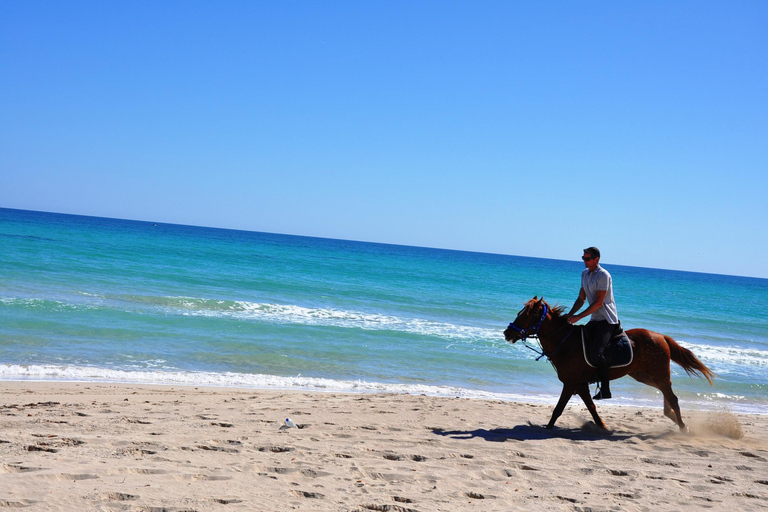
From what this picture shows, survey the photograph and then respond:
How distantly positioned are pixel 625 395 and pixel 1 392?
432 inches

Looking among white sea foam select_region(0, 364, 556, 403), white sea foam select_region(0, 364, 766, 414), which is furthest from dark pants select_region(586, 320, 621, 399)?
white sea foam select_region(0, 364, 556, 403)

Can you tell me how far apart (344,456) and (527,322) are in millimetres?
2915

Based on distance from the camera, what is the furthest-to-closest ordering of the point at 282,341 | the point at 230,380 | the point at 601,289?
the point at 282,341 → the point at 230,380 → the point at 601,289

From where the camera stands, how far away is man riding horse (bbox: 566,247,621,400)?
7.13 meters

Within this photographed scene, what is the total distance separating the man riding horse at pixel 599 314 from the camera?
7.13 meters

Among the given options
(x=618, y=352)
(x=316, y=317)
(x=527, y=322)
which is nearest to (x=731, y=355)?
(x=316, y=317)

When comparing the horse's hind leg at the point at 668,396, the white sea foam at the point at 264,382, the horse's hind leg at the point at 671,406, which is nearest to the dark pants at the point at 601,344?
the horse's hind leg at the point at 668,396

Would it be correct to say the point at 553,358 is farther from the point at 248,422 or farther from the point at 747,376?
the point at 747,376

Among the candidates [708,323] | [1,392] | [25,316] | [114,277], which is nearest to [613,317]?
[1,392]

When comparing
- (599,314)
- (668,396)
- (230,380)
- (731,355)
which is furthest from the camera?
(731,355)

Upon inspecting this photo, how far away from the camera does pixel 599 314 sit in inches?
285

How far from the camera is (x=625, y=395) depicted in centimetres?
1189

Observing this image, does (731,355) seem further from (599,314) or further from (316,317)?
(599,314)

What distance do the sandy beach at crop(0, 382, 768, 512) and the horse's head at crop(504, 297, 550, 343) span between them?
1.21 meters
